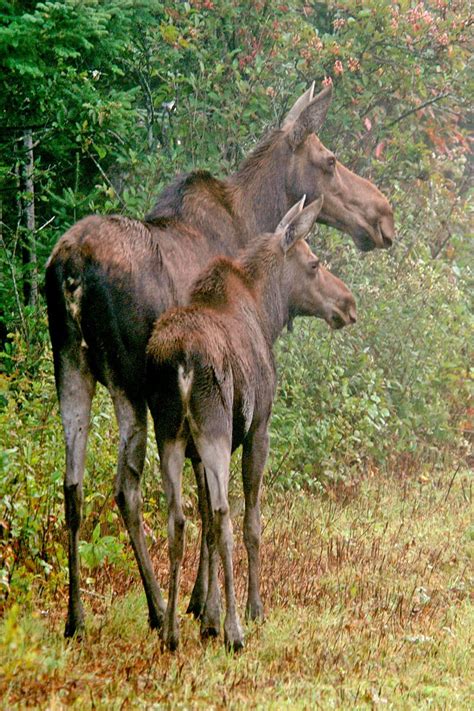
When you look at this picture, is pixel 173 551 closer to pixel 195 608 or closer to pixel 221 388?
pixel 221 388

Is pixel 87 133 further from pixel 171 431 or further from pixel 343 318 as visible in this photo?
pixel 171 431

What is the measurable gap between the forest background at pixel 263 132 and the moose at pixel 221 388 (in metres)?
1.66

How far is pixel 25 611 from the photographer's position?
611cm

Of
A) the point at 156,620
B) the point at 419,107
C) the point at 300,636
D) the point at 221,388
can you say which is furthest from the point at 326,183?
the point at 419,107

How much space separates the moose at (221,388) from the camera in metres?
5.76

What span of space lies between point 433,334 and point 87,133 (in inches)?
175

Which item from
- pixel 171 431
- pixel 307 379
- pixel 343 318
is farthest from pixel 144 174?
pixel 171 431

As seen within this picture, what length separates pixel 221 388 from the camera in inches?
230

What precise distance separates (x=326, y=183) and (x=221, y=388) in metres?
3.01

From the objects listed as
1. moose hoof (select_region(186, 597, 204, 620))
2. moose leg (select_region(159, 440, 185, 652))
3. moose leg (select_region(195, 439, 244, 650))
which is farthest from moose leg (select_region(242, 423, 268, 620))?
moose leg (select_region(159, 440, 185, 652))

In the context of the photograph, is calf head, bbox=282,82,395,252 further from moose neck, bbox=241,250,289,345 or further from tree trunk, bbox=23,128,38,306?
tree trunk, bbox=23,128,38,306

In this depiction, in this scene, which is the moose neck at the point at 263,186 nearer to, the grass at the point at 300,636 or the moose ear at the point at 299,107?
the moose ear at the point at 299,107

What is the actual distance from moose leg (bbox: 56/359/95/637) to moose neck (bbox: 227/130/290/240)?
1909mm

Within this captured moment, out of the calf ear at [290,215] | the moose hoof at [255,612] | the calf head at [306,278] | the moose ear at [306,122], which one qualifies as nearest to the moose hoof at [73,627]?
the moose hoof at [255,612]
